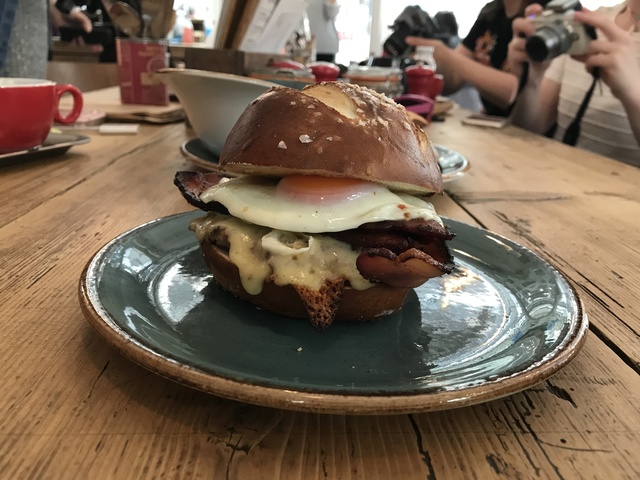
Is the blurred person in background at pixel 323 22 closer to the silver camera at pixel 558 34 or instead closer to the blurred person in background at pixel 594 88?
the blurred person in background at pixel 594 88

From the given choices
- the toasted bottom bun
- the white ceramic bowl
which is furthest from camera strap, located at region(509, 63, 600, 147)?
the toasted bottom bun

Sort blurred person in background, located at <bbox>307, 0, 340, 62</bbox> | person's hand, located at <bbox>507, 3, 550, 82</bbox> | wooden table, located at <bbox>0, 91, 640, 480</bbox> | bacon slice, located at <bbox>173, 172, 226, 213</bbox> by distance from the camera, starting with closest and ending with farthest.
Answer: wooden table, located at <bbox>0, 91, 640, 480</bbox>
bacon slice, located at <bbox>173, 172, 226, 213</bbox>
person's hand, located at <bbox>507, 3, 550, 82</bbox>
blurred person in background, located at <bbox>307, 0, 340, 62</bbox>

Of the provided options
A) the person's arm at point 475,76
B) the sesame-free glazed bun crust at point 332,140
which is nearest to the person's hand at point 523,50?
the person's arm at point 475,76

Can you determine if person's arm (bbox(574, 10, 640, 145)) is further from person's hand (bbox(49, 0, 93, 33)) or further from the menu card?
person's hand (bbox(49, 0, 93, 33))

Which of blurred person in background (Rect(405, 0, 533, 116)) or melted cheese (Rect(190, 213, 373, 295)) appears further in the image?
blurred person in background (Rect(405, 0, 533, 116))

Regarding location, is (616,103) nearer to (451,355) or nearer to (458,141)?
(458,141)

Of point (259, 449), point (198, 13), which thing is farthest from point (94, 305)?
point (198, 13)

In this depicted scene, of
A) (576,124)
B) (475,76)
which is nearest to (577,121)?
(576,124)
